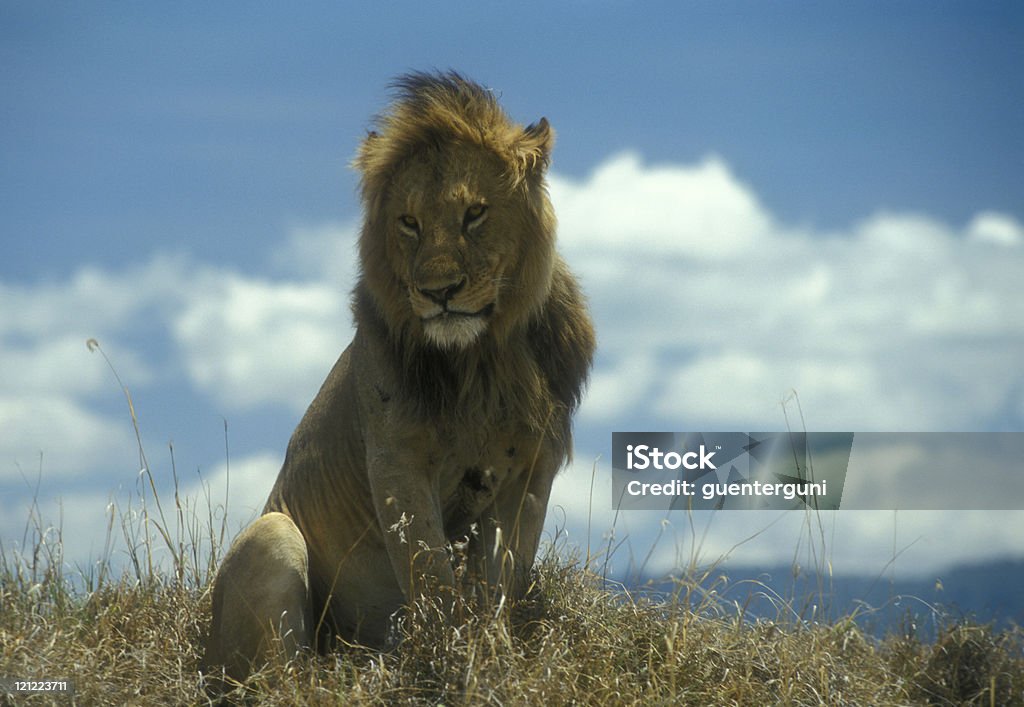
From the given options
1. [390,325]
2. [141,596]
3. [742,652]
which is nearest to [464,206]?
[390,325]

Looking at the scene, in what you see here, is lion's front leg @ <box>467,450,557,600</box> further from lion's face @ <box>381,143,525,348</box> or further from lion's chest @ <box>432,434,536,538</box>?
lion's face @ <box>381,143,525,348</box>

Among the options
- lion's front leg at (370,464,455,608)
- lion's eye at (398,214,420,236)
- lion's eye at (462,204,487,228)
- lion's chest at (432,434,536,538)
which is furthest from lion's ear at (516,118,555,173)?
lion's front leg at (370,464,455,608)

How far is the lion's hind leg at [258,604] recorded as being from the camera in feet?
16.1

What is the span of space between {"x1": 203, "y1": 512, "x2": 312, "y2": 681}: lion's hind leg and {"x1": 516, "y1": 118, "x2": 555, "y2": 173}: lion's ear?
192cm

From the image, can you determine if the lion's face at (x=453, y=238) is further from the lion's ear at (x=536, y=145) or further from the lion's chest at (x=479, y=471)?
the lion's chest at (x=479, y=471)

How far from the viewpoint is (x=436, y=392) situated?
4859 mm

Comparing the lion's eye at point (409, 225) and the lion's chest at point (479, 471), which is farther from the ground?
the lion's eye at point (409, 225)

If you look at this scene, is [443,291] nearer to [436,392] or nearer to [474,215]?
[474,215]

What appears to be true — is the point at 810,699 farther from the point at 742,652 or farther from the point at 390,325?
the point at 390,325

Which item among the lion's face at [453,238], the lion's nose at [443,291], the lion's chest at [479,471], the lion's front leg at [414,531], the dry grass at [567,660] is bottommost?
the dry grass at [567,660]

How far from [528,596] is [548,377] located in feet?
3.21

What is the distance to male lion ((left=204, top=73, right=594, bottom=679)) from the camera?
4.64 m

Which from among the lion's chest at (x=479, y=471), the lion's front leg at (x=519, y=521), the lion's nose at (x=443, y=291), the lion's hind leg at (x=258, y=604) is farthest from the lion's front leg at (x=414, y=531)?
the lion's nose at (x=443, y=291)

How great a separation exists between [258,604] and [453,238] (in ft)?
5.73
